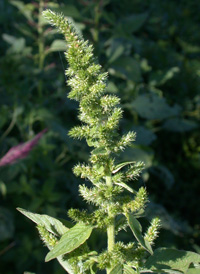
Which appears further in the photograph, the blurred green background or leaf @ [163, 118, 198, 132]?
leaf @ [163, 118, 198, 132]

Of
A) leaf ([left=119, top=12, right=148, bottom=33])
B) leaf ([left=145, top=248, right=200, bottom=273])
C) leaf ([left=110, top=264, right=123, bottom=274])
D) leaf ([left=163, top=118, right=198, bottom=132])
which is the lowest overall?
leaf ([left=145, top=248, right=200, bottom=273])

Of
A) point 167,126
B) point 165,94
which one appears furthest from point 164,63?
point 167,126

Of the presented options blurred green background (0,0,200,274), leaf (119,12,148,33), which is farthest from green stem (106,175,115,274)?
leaf (119,12,148,33)

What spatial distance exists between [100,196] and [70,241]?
99 mm

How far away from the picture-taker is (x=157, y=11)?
12.8 feet

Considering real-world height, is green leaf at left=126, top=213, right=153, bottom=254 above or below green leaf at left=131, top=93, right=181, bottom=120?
below

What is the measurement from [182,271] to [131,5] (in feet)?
9.91

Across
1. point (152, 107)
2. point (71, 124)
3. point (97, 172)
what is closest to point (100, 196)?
point (97, 172)

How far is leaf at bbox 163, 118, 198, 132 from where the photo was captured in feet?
8.11

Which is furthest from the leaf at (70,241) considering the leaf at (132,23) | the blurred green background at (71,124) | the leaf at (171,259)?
the leaf at (132,23)

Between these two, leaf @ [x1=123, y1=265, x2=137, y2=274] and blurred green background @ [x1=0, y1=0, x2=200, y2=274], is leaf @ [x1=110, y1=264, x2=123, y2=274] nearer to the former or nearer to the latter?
leaf @ [x1=123, y1=265, x2=137, y2=274]

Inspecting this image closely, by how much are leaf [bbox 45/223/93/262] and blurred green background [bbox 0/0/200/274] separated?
0.79 m

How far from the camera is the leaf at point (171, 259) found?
74cm

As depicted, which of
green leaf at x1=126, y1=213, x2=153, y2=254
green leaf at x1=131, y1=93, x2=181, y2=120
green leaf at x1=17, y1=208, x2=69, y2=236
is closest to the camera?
green leaf at x1=126, y1=213, x2=153, y2=254
